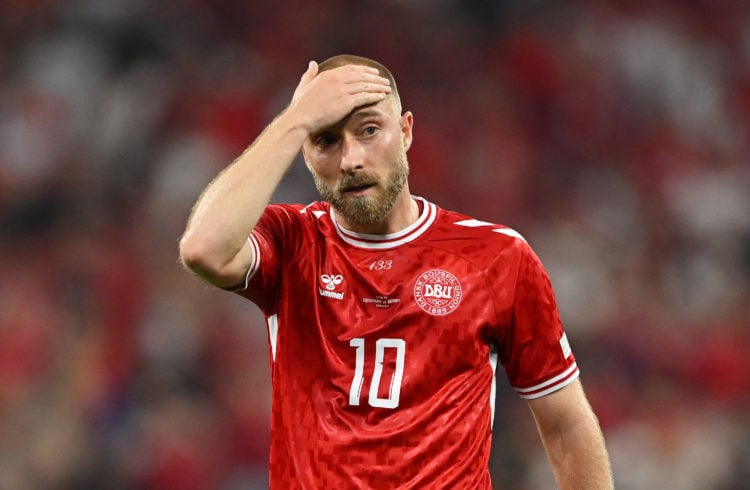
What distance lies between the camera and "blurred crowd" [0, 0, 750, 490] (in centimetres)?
646

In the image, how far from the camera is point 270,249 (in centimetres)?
299

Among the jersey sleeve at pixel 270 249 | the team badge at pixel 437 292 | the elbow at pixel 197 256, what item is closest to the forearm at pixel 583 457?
the team badge at pixel 437 292

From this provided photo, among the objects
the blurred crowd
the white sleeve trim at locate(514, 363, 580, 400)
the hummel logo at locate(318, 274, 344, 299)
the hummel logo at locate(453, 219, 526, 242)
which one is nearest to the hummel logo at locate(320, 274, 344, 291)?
the hummel logo at locate(318, 274, 344, 299)

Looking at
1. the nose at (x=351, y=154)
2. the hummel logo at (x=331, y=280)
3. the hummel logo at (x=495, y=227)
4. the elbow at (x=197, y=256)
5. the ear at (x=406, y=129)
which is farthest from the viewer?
the ear at (x=406, y=129)

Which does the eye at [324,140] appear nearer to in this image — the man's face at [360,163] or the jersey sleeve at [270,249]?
the man's face at [360,163]

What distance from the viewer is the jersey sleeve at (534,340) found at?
3.03m

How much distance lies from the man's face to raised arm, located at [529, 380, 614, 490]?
0.82 metres

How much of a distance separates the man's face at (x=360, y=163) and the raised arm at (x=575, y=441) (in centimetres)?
82

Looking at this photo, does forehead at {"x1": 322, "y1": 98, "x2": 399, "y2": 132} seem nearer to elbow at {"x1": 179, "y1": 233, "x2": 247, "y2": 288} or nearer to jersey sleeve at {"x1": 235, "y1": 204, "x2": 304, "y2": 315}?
jersey sleeve at {"x1": 235, "y1": 204, "x2": 304, "y2": 315}

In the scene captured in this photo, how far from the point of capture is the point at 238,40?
780 cm

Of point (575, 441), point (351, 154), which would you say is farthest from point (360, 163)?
point (575, 441)

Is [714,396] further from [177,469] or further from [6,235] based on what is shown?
[6,235]

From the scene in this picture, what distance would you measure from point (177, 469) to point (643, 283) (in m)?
3.60

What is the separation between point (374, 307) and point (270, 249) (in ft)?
1.20
